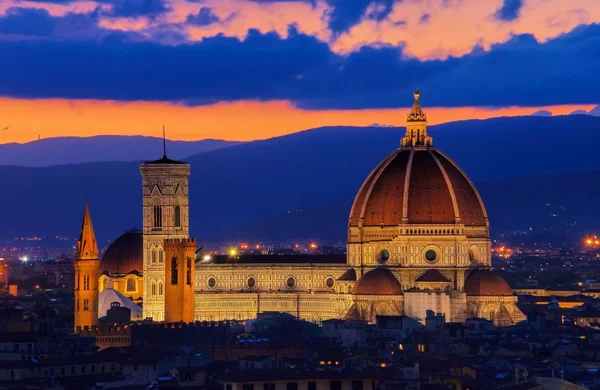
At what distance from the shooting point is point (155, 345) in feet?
408

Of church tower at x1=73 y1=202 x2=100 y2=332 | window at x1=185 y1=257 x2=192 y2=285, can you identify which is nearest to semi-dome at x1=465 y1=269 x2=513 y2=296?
window at x1=185 y1=257 x2=192 y2=285

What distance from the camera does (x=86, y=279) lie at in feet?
474

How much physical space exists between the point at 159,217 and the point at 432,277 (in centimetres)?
1729

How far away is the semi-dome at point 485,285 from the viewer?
145500 mm

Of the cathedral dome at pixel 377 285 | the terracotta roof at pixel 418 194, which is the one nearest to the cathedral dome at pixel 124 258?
the terracotta roof at pixel 418 194

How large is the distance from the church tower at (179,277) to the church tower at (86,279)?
4.16 meters

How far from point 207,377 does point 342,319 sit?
160ft

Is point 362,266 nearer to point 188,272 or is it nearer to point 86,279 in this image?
point 188,272

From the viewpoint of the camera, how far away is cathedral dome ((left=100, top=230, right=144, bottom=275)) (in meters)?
158

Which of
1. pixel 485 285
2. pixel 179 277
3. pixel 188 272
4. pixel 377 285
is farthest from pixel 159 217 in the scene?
pixel 485 285

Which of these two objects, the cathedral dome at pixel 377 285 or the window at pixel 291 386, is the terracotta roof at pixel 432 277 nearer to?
the cathedral dome at pixel 377 285

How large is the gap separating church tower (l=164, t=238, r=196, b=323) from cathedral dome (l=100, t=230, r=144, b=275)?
1090cm

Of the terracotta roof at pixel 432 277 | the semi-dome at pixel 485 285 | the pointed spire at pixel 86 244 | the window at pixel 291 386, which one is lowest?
the window at pixel 291 386

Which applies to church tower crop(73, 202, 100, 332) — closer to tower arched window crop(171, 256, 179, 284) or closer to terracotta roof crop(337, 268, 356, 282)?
tower arched window crop(171, 256, 179, 284)
